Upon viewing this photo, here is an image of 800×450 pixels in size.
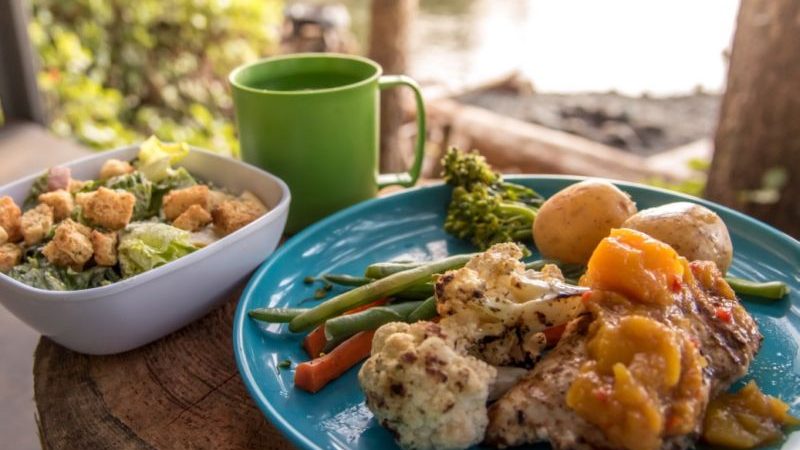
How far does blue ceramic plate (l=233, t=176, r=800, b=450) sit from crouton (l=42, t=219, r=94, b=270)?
429mm

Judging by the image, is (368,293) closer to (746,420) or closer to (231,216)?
(231,216)

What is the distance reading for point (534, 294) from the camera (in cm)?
166

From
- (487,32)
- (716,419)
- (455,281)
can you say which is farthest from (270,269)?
(487,32)

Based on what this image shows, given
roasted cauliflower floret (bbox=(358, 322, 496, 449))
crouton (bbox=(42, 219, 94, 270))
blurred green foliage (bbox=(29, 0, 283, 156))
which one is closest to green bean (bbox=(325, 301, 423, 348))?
roasted cauliflower floret (bbox=(358, 322, 496, 449))

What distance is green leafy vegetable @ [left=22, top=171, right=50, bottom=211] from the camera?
230 cm

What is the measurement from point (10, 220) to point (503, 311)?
56.7 inches

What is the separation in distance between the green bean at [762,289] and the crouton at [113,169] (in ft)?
6.28

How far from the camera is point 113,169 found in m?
2.39

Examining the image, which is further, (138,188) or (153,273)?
(138,188)

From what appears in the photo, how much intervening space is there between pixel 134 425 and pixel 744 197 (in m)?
3.60

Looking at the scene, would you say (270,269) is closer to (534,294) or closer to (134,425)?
(134,425)

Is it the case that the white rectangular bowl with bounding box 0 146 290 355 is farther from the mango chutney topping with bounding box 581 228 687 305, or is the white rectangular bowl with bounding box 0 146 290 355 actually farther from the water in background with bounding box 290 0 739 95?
the water in background with bounding box 290 0 739 95

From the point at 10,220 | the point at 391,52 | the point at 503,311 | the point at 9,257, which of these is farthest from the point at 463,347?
the point at 391,52

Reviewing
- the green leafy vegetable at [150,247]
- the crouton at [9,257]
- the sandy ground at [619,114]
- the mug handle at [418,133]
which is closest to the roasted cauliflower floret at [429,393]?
the green leafy vegetable at [150,247]
